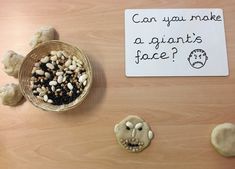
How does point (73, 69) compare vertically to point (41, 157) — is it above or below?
above

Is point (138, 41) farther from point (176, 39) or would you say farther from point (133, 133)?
point (133, 133)

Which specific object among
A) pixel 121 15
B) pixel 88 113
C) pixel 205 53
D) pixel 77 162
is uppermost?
pixel 121 15

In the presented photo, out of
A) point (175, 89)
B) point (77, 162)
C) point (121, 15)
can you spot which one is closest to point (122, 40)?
point (121, 15)

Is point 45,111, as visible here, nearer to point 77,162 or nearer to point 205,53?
point 77,162

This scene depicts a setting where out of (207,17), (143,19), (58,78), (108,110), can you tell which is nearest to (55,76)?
(58,78)

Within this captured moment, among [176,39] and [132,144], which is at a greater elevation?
[176,39]

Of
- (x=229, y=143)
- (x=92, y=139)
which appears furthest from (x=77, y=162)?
(x=229, y=143)
